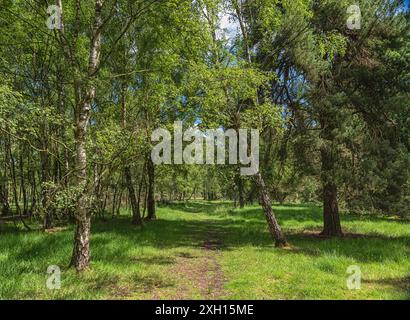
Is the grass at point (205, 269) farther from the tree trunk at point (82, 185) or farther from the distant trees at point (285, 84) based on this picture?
the distant trees at point (285, 84)

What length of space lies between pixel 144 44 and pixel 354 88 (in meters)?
9.69

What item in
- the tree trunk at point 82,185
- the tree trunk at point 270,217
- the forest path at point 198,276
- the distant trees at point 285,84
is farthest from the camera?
the tree trunk at point 270,217

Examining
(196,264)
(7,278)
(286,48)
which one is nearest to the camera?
(7,278)

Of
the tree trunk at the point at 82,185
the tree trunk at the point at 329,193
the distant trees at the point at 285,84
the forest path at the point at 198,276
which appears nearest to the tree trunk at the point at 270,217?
the distant trees at the point at 285,84

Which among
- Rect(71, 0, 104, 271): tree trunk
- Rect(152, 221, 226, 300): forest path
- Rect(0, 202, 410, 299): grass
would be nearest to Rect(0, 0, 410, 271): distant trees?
Rect(0, 202, 410, 299): grass

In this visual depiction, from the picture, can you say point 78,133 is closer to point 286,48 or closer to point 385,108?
point 286,48

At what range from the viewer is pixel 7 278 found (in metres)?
7.95

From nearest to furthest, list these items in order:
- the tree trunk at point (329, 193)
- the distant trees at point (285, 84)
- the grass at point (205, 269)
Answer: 1. the grass at point (205, 269)
2. the distant trees at point (285, 84)
3. the tree trunk at point (329, 193)

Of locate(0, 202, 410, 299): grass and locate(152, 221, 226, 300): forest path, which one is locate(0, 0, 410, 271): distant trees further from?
locate(152, 221, 226, 300): forest path

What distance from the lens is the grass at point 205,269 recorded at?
25.7ft

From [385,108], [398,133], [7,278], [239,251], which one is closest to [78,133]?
[7,278]

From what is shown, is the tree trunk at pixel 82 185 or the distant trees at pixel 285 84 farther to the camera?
the distant trees at pixel 285 84

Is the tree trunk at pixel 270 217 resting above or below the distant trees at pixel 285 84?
below

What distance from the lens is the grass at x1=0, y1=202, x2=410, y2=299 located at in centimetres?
783
